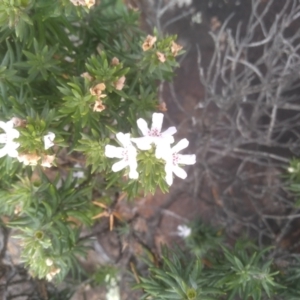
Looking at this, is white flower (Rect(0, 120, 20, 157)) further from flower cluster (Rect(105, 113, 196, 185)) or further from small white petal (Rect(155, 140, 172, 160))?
small white petal (Rect(155, 140, 172, 160))

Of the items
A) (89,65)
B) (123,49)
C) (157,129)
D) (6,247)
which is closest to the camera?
(157,129)

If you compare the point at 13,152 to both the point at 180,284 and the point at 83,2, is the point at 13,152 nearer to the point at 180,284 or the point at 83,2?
the point at 83,2

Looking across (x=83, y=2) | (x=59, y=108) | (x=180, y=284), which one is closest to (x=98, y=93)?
(x=59, y=108)

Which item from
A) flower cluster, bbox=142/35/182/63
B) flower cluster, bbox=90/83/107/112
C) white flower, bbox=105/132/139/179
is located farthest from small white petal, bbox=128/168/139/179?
flower cluster, bbox=142/35/182/63

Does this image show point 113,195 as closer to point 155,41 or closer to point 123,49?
point 123,49

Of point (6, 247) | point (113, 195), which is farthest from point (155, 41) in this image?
point (6, 247)

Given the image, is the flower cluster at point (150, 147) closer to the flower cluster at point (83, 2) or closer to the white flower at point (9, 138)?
the white flower at point (9, 138)

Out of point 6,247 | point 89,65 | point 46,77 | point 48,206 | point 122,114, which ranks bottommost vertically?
point 6,247
